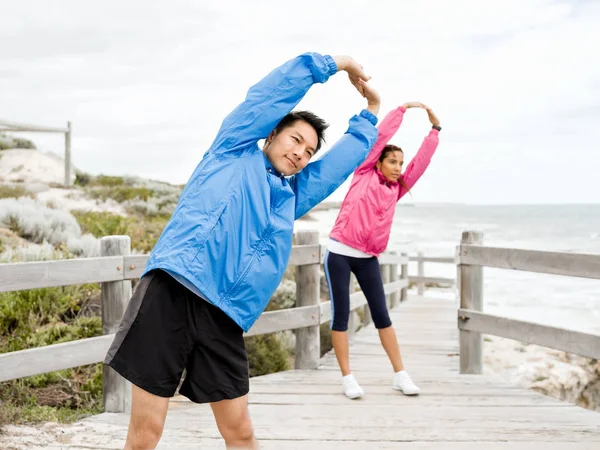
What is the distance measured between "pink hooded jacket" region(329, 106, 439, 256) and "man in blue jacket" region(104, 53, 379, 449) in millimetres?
2143

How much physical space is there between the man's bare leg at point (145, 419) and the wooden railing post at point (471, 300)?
3.97 m

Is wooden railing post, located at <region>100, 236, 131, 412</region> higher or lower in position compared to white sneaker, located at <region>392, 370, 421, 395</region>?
higher

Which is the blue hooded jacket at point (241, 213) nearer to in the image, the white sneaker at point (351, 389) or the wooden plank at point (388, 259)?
the white sneaker at point (351, 389)

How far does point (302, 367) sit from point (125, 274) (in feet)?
7.06

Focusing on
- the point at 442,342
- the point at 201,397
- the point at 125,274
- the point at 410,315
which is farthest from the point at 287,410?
the point at 410,315

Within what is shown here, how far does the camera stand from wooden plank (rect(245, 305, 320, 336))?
523 cm

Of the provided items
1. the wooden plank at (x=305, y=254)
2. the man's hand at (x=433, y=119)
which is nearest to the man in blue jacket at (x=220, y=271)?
the man's hand at (x=433, y=119)

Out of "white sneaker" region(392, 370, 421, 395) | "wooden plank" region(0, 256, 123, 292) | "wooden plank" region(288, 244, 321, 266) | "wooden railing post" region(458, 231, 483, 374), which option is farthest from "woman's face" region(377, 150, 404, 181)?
"wooden plank" region(0, 256, 123, 292)

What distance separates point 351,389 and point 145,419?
9.32ft

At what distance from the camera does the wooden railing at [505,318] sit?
458 cm

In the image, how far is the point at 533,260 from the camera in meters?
5.04

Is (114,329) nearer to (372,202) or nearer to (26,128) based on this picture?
(372,202)

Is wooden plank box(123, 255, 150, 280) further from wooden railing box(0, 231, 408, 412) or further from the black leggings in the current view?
the black leggings

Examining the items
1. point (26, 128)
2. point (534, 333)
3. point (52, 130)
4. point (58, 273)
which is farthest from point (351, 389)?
point (52, 130)
